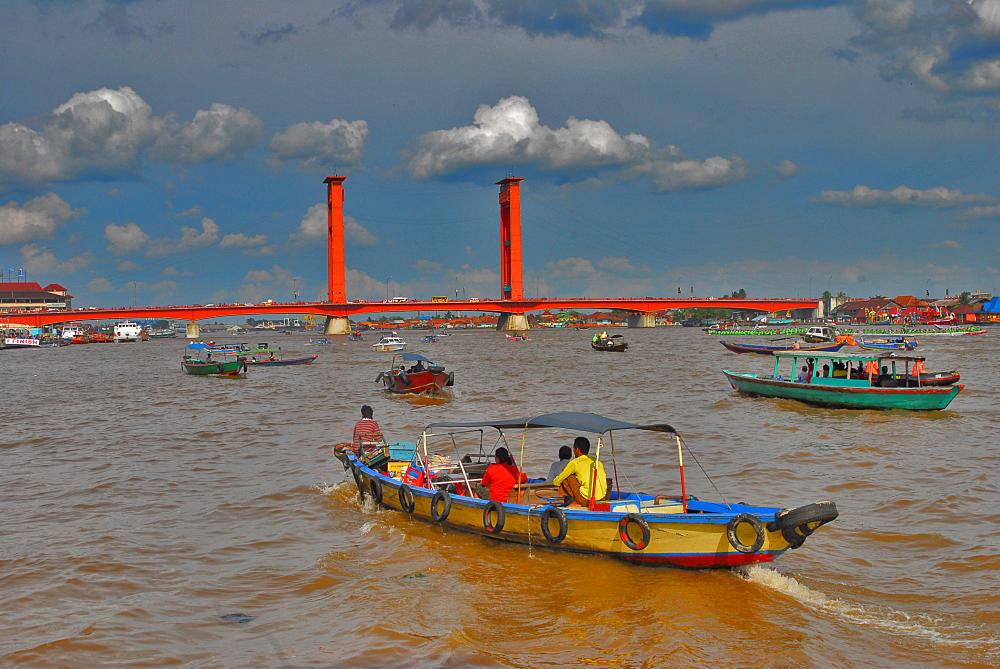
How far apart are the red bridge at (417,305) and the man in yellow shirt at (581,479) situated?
88.1 m

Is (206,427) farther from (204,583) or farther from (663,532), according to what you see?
(663,532)

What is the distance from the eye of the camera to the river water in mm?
7762

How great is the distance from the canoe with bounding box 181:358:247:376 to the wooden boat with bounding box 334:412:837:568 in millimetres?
33497

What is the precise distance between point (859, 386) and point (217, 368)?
32.3 m

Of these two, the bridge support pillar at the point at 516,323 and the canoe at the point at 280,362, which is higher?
the bridge support pillar at the point at 516,323

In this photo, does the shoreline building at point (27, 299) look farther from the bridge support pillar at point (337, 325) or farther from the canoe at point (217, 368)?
the canoe at point (217, 368)

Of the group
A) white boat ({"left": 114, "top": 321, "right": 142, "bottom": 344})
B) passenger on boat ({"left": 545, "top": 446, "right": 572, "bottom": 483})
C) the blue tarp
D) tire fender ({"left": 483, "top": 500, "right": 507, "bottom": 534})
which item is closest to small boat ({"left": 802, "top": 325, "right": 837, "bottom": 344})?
passenger on boat ({"left": 545, "top": 446, "right": 572, "bottom": 483})

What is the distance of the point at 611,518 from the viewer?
943 cm

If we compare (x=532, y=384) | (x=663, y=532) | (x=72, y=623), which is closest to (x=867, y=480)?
(x=663, y=532)

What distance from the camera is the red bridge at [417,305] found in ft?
311

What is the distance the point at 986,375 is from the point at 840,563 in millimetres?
31824

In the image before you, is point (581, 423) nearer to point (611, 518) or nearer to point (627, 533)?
point (611, 518)

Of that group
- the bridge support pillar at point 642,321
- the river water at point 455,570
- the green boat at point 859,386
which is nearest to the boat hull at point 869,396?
the green boat at point 859,386

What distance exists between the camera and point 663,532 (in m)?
9.12
